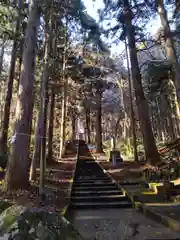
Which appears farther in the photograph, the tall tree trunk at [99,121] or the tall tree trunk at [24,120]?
the tall tree trunk at [99,121]

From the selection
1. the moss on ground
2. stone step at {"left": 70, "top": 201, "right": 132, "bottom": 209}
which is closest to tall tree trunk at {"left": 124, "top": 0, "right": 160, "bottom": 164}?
stone step at {"left": 70, "top": 201, "right": 132, "bottom": 209}

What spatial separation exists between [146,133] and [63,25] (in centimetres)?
798

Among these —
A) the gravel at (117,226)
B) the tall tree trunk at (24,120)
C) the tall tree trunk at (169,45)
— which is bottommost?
the gravel at (117,226)

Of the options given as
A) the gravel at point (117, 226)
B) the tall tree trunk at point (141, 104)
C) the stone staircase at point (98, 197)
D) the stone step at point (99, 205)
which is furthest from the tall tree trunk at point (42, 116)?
the tall tree trunk at point (141, 104)

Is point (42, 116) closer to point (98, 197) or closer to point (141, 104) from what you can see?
point (98, 197)

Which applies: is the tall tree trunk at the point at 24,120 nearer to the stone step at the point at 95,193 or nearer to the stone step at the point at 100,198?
the stone step at the point at 100,198

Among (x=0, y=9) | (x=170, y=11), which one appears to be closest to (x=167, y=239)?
(x=0, y=9)

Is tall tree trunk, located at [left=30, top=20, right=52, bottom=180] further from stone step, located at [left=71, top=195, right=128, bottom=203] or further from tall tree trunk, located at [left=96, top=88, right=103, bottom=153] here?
tall tree trunk, located at [left=96, top=88, right=103, bottom=153]

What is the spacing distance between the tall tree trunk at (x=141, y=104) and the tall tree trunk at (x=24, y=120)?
277 inches

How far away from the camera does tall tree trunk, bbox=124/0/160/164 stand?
44.9ft

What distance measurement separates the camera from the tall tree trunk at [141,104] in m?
13.7

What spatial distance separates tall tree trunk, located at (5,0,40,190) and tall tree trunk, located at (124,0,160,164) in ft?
23.1

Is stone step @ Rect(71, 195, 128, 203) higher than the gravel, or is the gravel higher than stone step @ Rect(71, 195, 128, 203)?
stone step @ Rect(71, 195, 128, 203)

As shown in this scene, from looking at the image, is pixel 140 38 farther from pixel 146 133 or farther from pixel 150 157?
pixel 150 157
